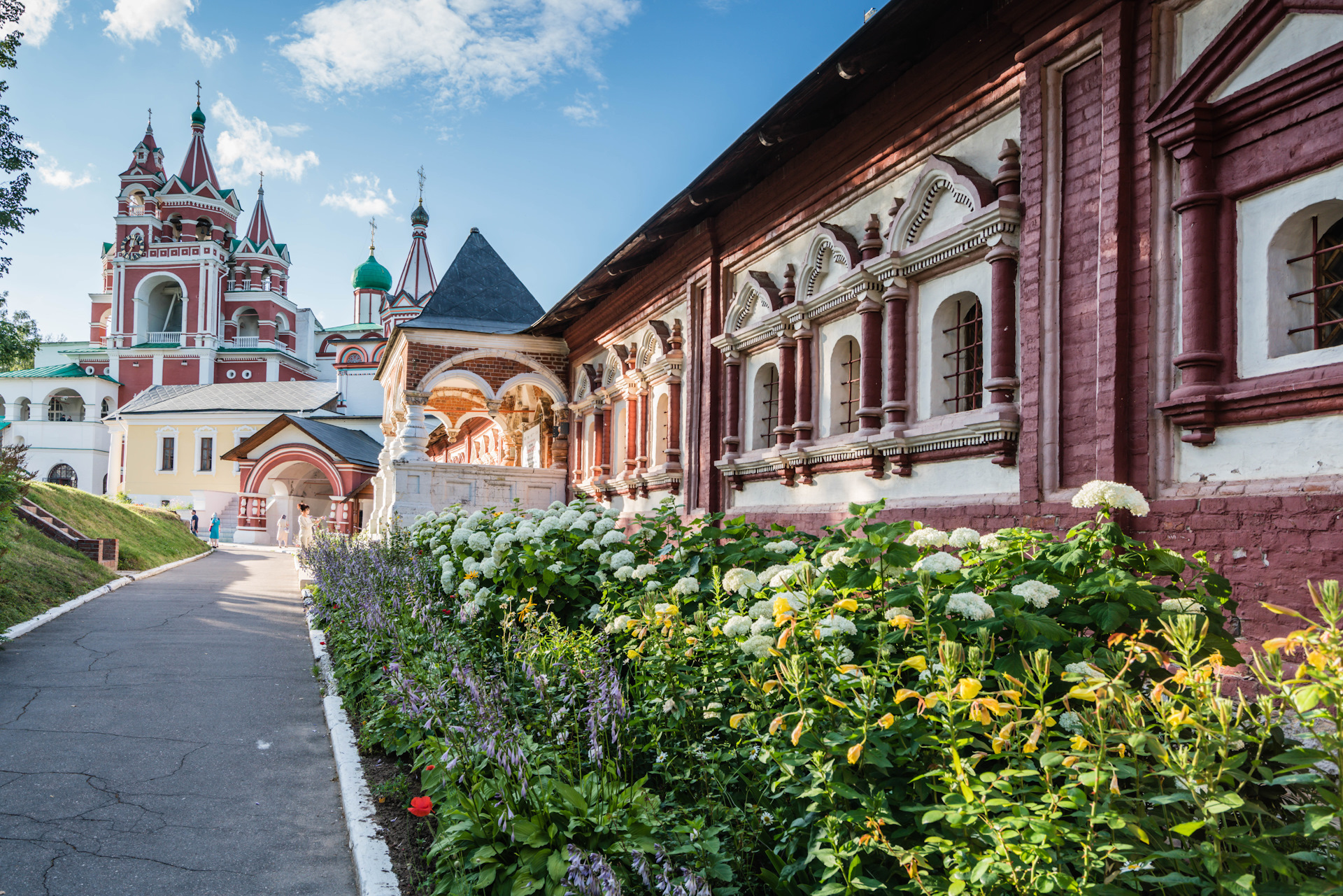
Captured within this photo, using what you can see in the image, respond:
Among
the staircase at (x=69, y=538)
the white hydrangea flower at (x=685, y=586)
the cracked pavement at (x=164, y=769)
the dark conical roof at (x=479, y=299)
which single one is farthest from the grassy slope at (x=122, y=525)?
the white hydrangea flower at (x=685, y=586)

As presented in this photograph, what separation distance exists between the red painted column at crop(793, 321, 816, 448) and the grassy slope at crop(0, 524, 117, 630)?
789cm

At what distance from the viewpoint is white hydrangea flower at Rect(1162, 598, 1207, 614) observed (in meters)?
2.81

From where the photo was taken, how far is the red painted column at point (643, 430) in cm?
1302

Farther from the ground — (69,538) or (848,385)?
(848,385)

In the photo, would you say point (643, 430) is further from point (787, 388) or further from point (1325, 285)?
point (1325, 285)

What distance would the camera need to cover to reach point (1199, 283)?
182 inches

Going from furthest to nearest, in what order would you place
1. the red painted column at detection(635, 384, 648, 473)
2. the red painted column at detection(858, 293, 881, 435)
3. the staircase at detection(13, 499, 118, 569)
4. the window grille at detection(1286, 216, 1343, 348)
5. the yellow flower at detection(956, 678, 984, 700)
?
the staircase at detection(13, 499, 118, 569) < the red painted column at detection(635, 384, 648, 473) < the red painted column at detection(858, 293, 881, 435) < the window grille at detection(1286, 216, 1343, 348) < the yellow flower at detection(956, 678, 984, 700)

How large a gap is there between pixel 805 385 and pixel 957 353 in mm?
2038

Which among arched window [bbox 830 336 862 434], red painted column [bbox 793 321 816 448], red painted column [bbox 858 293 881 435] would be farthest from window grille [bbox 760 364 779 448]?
red painted column [bbox 858 293 881 435]

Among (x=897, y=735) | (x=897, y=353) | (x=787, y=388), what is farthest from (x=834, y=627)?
(x=787, y=388)

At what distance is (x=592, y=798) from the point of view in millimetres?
2898

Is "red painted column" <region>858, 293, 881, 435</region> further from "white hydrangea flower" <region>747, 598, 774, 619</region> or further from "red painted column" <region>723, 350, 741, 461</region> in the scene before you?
"white hydrangea flower" <region>747, 598, 774, 619</region>

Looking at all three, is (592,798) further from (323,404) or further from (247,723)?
(323,404)

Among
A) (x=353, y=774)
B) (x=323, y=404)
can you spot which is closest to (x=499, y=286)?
(x=353, y=774)
